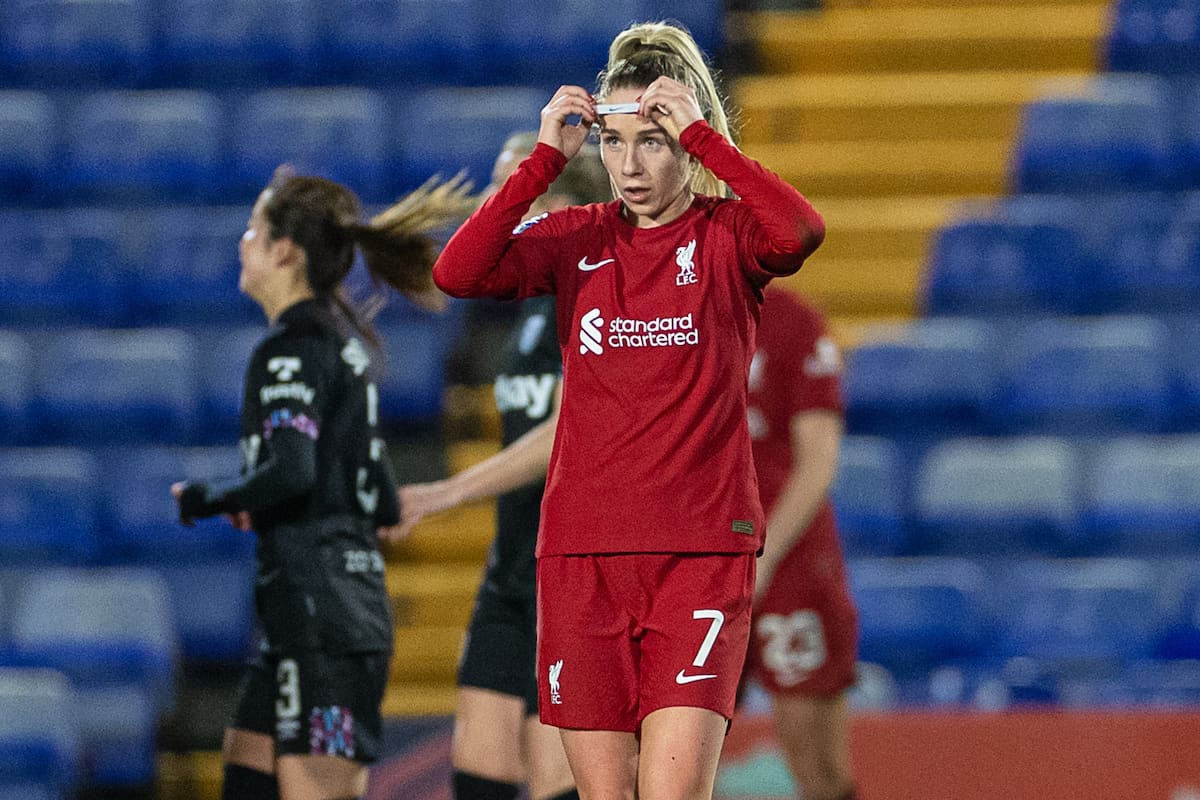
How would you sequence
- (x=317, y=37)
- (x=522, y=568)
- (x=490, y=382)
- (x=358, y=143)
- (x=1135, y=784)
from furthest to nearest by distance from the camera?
(x=317, y=37)
(x=358, y=143)
(x=490, y=382)
(x=1135, y=784)
(x=522, y=568)

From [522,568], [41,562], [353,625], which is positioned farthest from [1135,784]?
[41,562]

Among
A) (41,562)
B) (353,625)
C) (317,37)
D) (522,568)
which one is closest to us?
(353,625)

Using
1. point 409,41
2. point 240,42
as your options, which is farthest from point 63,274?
point 409,41

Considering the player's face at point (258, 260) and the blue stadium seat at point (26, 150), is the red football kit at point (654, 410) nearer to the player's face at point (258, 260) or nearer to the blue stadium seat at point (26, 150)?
the player's face at point (258, 260)

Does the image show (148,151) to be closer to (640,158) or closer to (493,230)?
(493,230)

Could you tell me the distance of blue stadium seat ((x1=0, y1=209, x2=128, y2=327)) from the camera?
753 centimetres

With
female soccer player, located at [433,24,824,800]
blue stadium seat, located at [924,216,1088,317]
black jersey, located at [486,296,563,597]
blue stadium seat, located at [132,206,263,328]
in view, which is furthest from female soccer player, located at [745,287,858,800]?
blue stadium seat, located at [132,206,263,328]

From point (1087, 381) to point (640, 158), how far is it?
443 centimetres

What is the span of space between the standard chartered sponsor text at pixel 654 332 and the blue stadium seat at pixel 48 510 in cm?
423

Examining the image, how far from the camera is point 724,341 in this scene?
9.73 ft

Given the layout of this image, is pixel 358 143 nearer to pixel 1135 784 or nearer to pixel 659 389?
pixel 1135 784

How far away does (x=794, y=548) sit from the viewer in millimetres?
4844

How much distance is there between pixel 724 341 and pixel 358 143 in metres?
5.13

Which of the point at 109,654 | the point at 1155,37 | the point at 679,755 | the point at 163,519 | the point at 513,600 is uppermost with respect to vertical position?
the point at 1155,37
